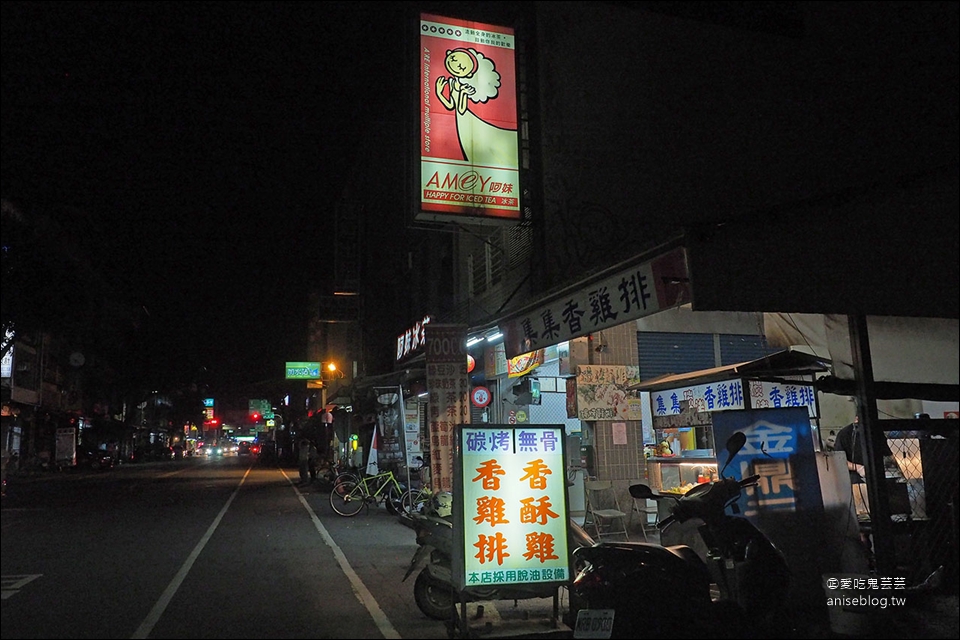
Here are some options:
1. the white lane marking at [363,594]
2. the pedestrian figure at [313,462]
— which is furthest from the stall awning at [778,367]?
the pedestrian figure at [313,462]

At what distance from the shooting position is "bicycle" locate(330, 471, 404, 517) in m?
16.6

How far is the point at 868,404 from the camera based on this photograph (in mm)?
6281

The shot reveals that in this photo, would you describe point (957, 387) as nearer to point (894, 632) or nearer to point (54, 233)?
point (894, 632)

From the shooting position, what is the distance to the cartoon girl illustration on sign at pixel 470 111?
37.8 feet

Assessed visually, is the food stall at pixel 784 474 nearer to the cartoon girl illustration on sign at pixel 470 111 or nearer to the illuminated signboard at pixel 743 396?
the illuminated signboard at pixel 743 396

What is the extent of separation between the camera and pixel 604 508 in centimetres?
1302

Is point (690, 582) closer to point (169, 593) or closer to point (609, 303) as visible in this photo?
point (609, 303)

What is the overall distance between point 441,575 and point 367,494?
1040 cm

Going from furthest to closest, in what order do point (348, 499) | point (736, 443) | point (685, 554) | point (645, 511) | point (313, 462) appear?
point (313, 462) → point (348, 499) → point (645, 511) → point (736, 443) → point (685, 554)

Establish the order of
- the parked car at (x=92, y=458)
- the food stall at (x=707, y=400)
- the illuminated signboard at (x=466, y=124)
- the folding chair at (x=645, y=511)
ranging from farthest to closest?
the parked car at (x=92, y=458), the folding chair at (x=645, y=511), the illuminated signboard at (x=466, y=124), the food stall at (x=707, y=400)

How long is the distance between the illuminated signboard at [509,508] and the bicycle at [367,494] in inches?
405

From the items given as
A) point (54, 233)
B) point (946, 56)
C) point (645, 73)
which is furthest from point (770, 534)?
point (54, 233)

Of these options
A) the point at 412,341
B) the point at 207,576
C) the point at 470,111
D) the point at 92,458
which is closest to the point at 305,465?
the point at 412,341

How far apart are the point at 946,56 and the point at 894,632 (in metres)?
5.00
